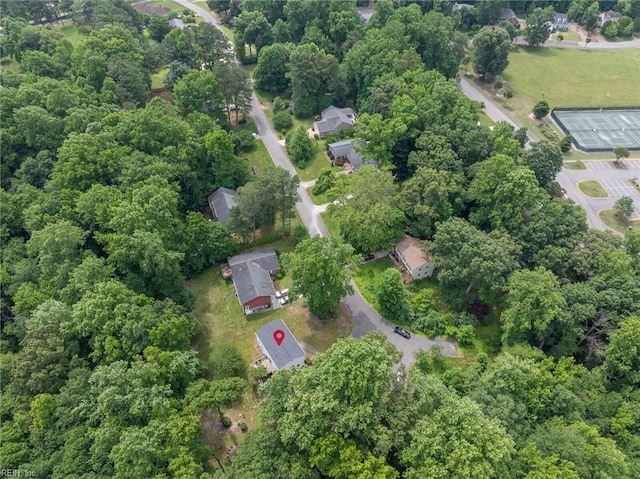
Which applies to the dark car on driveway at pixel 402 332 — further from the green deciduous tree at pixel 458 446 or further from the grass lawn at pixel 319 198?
the grass lawn at pixel 319 198

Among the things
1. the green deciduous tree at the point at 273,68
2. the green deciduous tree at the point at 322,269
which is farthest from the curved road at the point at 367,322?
the green deciduous tree at the point at 273,68

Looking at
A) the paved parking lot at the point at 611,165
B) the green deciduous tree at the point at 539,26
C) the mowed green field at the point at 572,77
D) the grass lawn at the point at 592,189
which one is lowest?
the grass lawn at the point at 592,189

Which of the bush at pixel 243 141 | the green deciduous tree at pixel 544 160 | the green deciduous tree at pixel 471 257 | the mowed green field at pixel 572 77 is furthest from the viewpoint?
the mowed green field at pixel 572 77

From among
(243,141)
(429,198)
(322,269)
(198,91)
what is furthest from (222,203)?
(429,198)

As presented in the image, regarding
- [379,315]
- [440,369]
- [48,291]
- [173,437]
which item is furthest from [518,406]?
[48,291]

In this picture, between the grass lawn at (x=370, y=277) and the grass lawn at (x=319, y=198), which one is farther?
the grass lawn at (x=319, y=198)

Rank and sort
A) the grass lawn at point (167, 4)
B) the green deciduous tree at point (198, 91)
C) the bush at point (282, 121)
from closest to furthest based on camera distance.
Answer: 1. the green deciduous tree at point (198, 91)
2. the bush at point (282, 121)
3. the grass lawn at point (167, 4)

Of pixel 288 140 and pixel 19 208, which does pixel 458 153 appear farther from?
pixel 19 208
